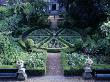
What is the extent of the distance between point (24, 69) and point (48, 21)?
12474 millimetres

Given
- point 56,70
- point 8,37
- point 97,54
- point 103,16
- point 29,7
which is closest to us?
point 56,70

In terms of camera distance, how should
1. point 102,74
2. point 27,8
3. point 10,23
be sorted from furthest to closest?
point 27,8, point 10,23, point 102,74

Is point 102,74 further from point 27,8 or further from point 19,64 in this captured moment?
point 27,8

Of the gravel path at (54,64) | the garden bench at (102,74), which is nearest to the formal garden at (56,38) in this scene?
the garden bench at (102,74)

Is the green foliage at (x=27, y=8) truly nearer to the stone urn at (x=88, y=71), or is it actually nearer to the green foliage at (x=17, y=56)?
the green foliage at (x=17, y=56)

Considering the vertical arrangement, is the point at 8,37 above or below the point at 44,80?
above

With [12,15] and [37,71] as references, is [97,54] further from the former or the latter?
[12,15]

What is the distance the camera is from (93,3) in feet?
109

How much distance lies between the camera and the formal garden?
2602 centimetres

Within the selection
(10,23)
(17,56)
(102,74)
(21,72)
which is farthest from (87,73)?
(10,23)

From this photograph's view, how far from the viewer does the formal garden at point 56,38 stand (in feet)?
85.4

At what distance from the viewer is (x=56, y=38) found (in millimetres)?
32906

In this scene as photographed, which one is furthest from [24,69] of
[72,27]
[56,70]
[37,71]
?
[72,27]

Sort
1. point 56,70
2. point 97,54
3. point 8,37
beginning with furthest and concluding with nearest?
point 8,37 < point 97,54 < point 56,70
